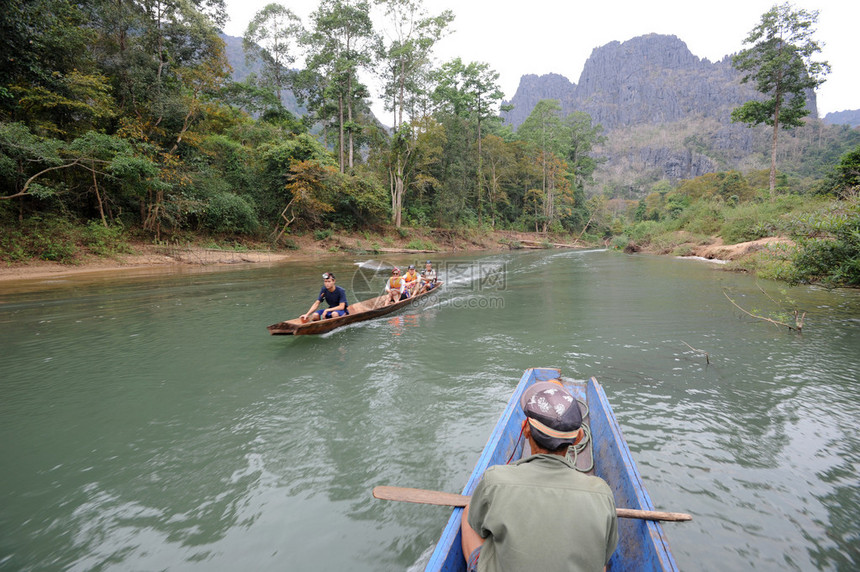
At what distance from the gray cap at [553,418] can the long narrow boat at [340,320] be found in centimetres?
562

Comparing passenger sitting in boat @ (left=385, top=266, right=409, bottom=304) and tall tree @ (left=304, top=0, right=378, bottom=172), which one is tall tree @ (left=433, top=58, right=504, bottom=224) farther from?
passenger sitting in boat @ (left=385, top=266, right=409, bottom=304)

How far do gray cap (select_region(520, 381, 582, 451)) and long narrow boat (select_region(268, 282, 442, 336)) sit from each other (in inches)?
221

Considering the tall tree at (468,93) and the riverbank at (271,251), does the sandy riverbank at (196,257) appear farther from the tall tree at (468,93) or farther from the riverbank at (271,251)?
the tall tree at (468,93)

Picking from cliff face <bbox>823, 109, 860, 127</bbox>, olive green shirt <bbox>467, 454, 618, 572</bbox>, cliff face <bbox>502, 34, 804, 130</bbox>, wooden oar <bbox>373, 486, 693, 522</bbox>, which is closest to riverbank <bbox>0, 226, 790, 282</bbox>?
wooden oar <bbox>373, 486, 693, 522</bbox>

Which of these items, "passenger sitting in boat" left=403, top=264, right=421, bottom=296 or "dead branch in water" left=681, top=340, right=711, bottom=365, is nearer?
"dead branch in water" left=681, top=340, right=711, bottom=365

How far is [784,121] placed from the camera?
22.3m

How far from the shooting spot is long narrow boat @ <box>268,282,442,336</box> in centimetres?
669

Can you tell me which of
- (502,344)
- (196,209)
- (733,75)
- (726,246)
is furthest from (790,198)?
(733,75)

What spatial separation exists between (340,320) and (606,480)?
5807 mm

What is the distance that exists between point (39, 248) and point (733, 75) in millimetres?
195537

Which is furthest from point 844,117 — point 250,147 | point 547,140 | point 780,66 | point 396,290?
point 396,290

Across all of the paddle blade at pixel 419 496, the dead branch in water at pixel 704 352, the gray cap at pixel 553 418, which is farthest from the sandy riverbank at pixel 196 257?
the paddle blade at pixel 419 496

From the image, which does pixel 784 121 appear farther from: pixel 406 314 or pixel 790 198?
pixel 406 314

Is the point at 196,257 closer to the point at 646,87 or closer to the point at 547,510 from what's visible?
the point at 547,510
